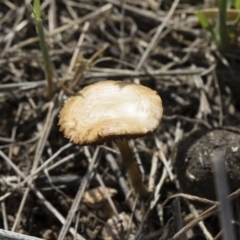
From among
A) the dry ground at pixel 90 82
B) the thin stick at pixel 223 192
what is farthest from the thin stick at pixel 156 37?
the thin stick at pixel 223 192

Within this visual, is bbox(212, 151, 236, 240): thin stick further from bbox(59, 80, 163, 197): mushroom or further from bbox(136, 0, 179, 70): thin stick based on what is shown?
bbox(136, 0, 179, 70): thin stick

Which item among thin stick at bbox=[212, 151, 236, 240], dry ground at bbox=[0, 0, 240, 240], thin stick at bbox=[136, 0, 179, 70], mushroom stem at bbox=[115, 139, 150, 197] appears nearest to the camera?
thin stick at bbox=[212, 151, 236, 240]

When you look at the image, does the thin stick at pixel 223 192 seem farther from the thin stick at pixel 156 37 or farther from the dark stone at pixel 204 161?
the thin stick at pixel 156 37

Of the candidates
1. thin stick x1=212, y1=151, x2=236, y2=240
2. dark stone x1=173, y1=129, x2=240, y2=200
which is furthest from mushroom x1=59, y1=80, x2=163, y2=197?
thin stick x1=212, y1=151, x2=236, y2=240

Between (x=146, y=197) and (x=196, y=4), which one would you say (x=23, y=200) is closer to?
(x=146, y=197)

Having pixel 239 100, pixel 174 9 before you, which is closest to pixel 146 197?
pixel 239 100

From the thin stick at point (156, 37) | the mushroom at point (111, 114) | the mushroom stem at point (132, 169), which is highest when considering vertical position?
the mushroom at point (111, 114)

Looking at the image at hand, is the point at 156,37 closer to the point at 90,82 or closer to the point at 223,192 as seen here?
the point at 90,82
